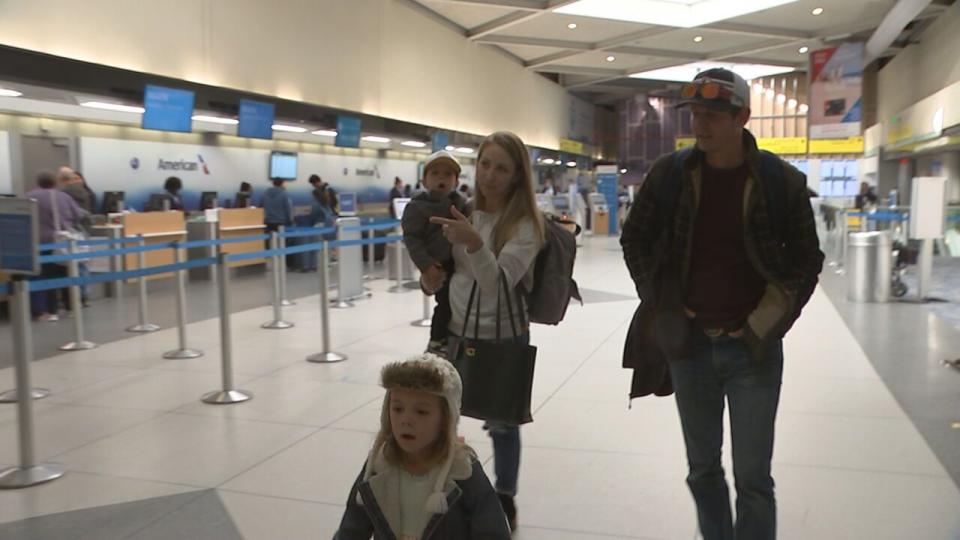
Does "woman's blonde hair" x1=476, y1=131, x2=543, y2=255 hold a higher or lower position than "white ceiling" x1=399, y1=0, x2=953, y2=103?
lower

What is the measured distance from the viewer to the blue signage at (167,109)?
11078 millimetres

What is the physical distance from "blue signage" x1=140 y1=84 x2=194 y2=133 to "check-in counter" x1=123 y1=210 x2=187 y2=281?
184cm

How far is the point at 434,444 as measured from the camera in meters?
1.94

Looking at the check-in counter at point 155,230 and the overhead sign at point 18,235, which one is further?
the check-in counter at point 155,230

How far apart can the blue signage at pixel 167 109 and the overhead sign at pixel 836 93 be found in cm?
1519

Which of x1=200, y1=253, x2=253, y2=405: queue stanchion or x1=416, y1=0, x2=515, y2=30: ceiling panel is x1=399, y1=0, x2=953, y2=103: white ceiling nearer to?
x1=416, y1=0, x2=515, y2=30: ceiling panel

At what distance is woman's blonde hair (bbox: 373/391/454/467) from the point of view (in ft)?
6.26

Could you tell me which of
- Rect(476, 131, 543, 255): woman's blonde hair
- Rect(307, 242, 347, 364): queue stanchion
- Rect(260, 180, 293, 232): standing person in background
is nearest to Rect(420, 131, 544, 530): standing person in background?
Rect(476, 131, 543, 255): woman's blonde hair

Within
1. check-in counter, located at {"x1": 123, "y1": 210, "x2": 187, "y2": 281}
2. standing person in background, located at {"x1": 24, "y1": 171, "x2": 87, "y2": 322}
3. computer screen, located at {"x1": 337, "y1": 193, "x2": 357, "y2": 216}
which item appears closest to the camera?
standing person in background, located at {"x1": 24, "y1": 171, "x2": 87, "y2": 322}

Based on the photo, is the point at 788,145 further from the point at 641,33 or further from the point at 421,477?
the point at 421,477

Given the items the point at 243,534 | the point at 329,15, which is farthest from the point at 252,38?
the point at 243,534

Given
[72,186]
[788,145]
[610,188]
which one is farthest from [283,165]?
[788,145]

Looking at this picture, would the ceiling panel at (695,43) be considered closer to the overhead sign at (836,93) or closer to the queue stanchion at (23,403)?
the overhead sign at (836,93)

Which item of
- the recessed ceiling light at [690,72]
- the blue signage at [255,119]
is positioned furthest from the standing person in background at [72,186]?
the recessed ceiling light at [690,72]
